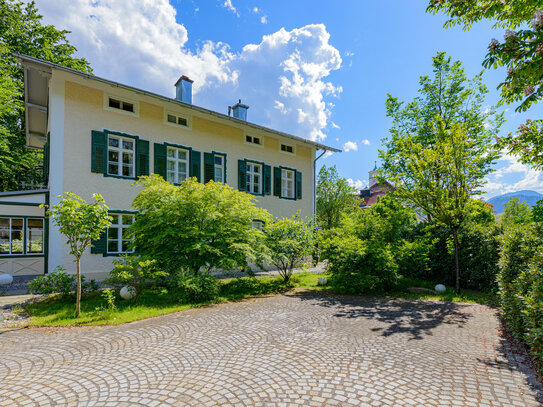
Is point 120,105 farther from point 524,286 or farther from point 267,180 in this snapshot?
point 524,286

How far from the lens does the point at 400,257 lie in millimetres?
9234

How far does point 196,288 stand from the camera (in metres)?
7.77

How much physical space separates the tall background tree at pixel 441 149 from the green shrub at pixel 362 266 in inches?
90.2

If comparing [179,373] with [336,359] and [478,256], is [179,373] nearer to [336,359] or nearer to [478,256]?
[336,359]

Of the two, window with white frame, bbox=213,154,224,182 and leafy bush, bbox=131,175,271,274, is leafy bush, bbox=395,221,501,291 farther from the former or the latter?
window with white frame, bbox=213,154,224,182

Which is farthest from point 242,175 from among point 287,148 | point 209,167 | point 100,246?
point 100,246

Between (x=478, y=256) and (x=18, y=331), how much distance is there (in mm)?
13206

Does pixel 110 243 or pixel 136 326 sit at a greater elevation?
pixel 110 243

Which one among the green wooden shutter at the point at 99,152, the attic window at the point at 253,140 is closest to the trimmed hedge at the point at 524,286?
the attic window at the point at 253,140

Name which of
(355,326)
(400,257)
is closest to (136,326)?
(355,326)

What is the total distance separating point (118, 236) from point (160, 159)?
3747 mm

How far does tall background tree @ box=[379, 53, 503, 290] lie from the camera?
891 cm

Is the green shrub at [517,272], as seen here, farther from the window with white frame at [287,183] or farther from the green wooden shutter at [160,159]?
the green wooden shutter at [160,159]

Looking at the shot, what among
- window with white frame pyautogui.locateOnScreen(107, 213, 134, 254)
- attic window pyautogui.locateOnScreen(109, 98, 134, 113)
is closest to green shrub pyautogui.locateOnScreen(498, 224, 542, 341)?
window with white frame pyautogui.locateOnScreen(107, 213, 134, 254)
